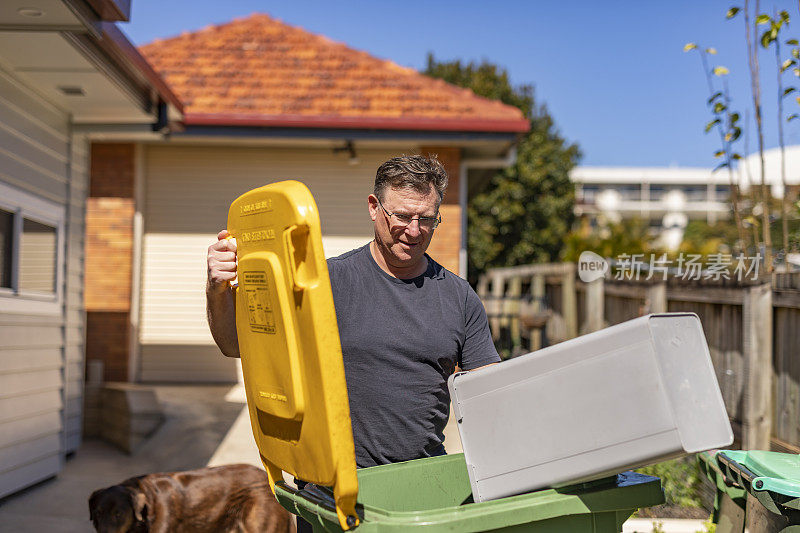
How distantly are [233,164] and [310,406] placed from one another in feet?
25.8

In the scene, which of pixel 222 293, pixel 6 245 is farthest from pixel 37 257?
pixel 222 293

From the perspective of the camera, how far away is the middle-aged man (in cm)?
244

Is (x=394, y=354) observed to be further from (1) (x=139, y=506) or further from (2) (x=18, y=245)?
(2) (x=18, y=245)

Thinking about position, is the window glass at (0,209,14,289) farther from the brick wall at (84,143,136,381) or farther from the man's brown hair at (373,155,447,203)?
the man's brown hair at (373,155,447,203)

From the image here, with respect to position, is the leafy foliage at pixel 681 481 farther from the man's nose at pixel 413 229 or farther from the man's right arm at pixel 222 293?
the man's right arm at pixel 222 293

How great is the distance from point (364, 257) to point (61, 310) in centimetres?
488

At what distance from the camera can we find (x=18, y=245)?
18.9 feet

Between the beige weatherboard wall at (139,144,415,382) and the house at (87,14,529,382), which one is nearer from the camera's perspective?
the house at (87,14,529,382)

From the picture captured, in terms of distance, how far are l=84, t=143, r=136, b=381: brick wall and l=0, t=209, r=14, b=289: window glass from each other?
11.1 ft

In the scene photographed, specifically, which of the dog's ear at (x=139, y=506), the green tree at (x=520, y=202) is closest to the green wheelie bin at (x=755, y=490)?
the dog's ear at (x=139, y=506)

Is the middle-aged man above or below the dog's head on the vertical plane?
above

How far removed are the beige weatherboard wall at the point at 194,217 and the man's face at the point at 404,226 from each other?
6814 millimetres

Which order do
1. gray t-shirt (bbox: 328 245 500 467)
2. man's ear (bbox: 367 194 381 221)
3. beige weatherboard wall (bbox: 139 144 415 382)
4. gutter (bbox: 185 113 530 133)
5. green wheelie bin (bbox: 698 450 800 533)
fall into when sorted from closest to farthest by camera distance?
green wheelie bin (bbox: 698 450 800 533)
gray t-shirt (bbox: 328 245 500 467)
man's ear (bbox: 367 194 381 221)
gutter (bbox: 185 113 530 133)
beige weatherboard wall (bbox: 139 144 415 382)

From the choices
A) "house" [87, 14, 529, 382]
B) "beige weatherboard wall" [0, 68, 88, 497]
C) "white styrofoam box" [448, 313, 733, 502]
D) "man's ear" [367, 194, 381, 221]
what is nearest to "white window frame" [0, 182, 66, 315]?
"beige weatherboard wall" [0, 68, 88, 497]
